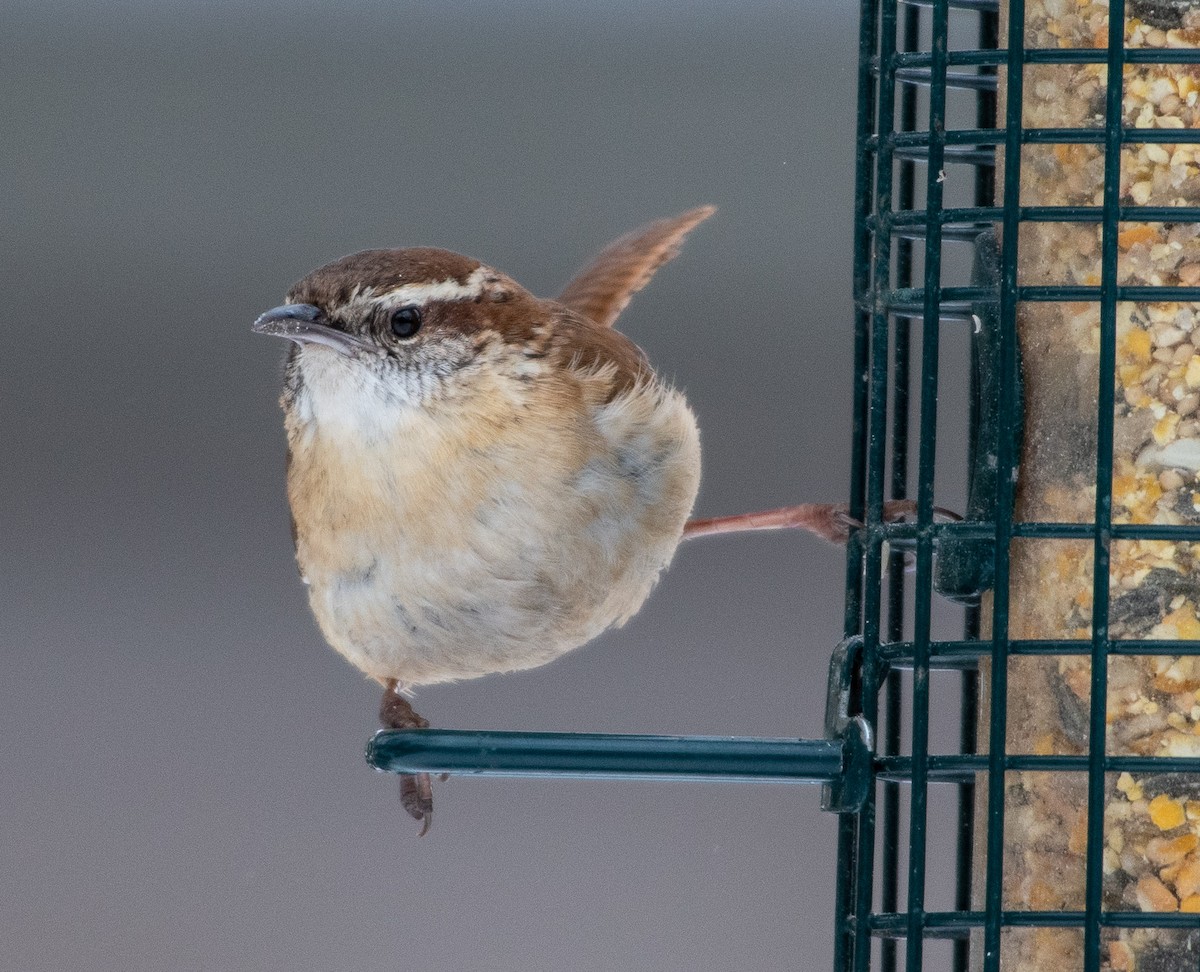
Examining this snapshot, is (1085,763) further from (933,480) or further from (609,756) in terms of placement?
(609,756)

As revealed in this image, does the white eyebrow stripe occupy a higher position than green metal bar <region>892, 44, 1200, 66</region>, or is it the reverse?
green metal bar <region>892, 44, 1200, 66</region>

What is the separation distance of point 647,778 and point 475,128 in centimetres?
442

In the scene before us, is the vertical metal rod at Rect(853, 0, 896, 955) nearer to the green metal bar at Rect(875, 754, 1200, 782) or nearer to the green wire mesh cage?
the green wire mesh cage

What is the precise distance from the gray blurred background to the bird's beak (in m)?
2.88

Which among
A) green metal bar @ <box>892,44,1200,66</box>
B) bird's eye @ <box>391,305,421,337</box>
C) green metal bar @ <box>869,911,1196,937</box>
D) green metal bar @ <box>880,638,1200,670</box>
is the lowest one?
green metal bar @ <box>869,911,1196,937</box>

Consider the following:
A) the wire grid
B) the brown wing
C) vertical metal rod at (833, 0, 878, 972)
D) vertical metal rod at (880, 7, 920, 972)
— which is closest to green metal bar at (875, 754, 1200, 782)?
the wire grid

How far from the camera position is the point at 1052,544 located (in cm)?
270

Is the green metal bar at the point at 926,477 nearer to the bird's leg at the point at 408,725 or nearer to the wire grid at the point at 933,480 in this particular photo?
the wire grid at the point at 933,480

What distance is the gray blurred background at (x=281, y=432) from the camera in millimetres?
6188

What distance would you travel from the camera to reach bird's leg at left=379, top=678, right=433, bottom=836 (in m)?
3.62

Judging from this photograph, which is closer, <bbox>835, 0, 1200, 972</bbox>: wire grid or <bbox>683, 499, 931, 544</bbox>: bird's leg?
<bbox>835, 0, 1200, 972</bbox>: wire grid

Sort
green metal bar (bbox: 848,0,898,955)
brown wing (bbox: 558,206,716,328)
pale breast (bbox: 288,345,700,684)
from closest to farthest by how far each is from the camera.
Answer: green metal bar (bbox: 848,0,898,955)
pale breast (bbox: 288,345,700,684)
brown wing (bbox: 558,206,716,328)

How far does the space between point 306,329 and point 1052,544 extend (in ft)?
4.56

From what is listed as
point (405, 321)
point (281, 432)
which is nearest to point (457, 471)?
point (405, 321)
